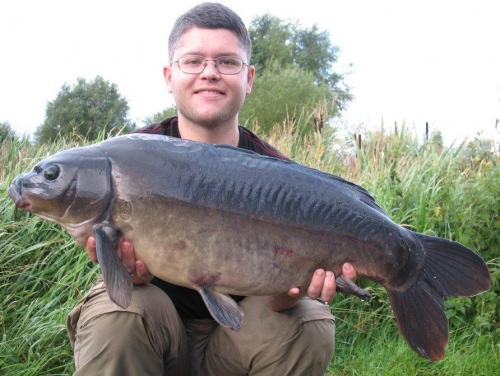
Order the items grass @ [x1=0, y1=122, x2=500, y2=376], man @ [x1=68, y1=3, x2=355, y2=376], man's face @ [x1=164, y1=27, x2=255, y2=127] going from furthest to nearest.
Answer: grass @ [x1=0, y1=122, x2=500, y2=376] < man's face @ [x1=164, y1=27, x2=255, y2=127] < man @ [x1=68, y1=3, x2=355, y2=376]

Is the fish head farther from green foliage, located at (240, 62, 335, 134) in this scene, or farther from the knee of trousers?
green foliage, located at (240, 62, 335, 134)

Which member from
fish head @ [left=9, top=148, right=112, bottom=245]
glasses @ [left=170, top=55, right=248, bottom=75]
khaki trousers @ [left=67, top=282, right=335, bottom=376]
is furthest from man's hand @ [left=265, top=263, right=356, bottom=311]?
glasses @ [left=170, top=55, right=248, bottom=75]

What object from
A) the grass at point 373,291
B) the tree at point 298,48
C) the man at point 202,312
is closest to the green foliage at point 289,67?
the tree at point 298,48

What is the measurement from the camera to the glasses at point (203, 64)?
3.09 meters

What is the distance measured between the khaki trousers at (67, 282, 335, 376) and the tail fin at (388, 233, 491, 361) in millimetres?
497

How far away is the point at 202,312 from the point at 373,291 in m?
1.77

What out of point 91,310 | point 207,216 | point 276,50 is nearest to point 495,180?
point 207,216

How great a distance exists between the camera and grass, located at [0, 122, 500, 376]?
3.61m

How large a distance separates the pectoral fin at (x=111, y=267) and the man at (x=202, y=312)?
78 millimetres

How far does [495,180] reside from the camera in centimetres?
412

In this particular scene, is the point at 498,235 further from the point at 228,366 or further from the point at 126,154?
the point at 126,154

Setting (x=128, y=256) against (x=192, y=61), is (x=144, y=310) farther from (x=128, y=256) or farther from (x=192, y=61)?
(x=192, y=61)

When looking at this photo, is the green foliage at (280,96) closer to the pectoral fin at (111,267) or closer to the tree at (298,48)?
the tree at (298,48)

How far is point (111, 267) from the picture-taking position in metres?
2.16
